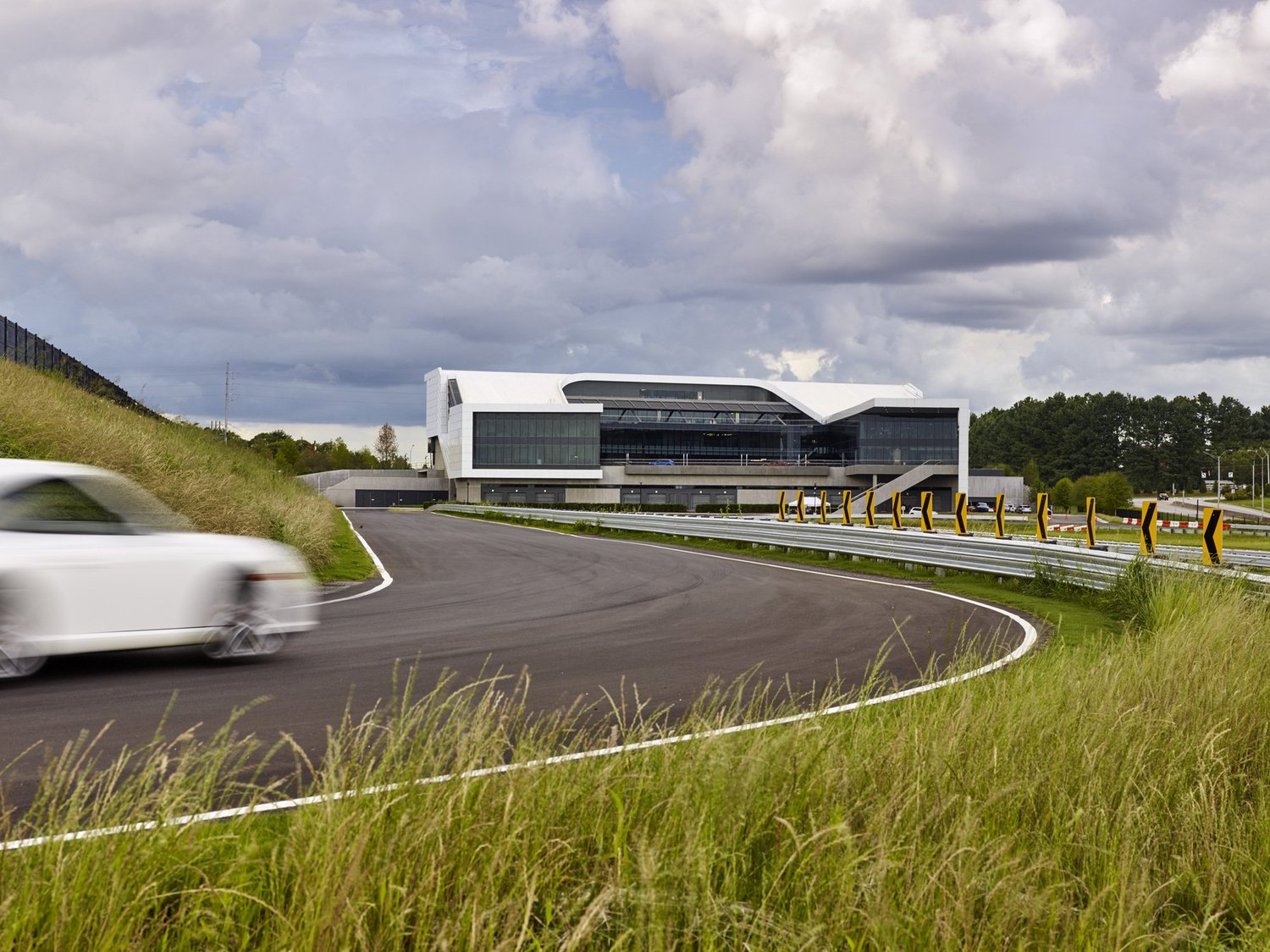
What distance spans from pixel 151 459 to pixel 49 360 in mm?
10992

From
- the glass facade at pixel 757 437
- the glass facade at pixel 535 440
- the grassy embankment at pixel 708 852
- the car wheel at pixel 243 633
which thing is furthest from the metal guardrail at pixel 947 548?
the glass facade at pixel 757 437

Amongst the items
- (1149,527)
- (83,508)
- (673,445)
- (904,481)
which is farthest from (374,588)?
(673,445)

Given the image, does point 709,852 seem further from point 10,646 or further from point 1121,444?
point 1121,444

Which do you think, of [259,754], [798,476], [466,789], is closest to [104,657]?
[259,754]

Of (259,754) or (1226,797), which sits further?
(259,754)

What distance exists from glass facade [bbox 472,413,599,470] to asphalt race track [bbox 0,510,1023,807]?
80.9 m

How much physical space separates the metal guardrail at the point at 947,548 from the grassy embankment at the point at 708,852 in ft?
33.3

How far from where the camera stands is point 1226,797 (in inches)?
203

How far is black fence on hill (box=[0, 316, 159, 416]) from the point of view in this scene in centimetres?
2706

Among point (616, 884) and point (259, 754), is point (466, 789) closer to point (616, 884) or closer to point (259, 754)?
point (616, 884)

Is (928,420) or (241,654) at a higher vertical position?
(928,420)

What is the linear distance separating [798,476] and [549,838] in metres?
101

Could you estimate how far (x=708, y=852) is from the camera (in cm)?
362

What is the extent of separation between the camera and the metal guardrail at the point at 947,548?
53.5 feet
